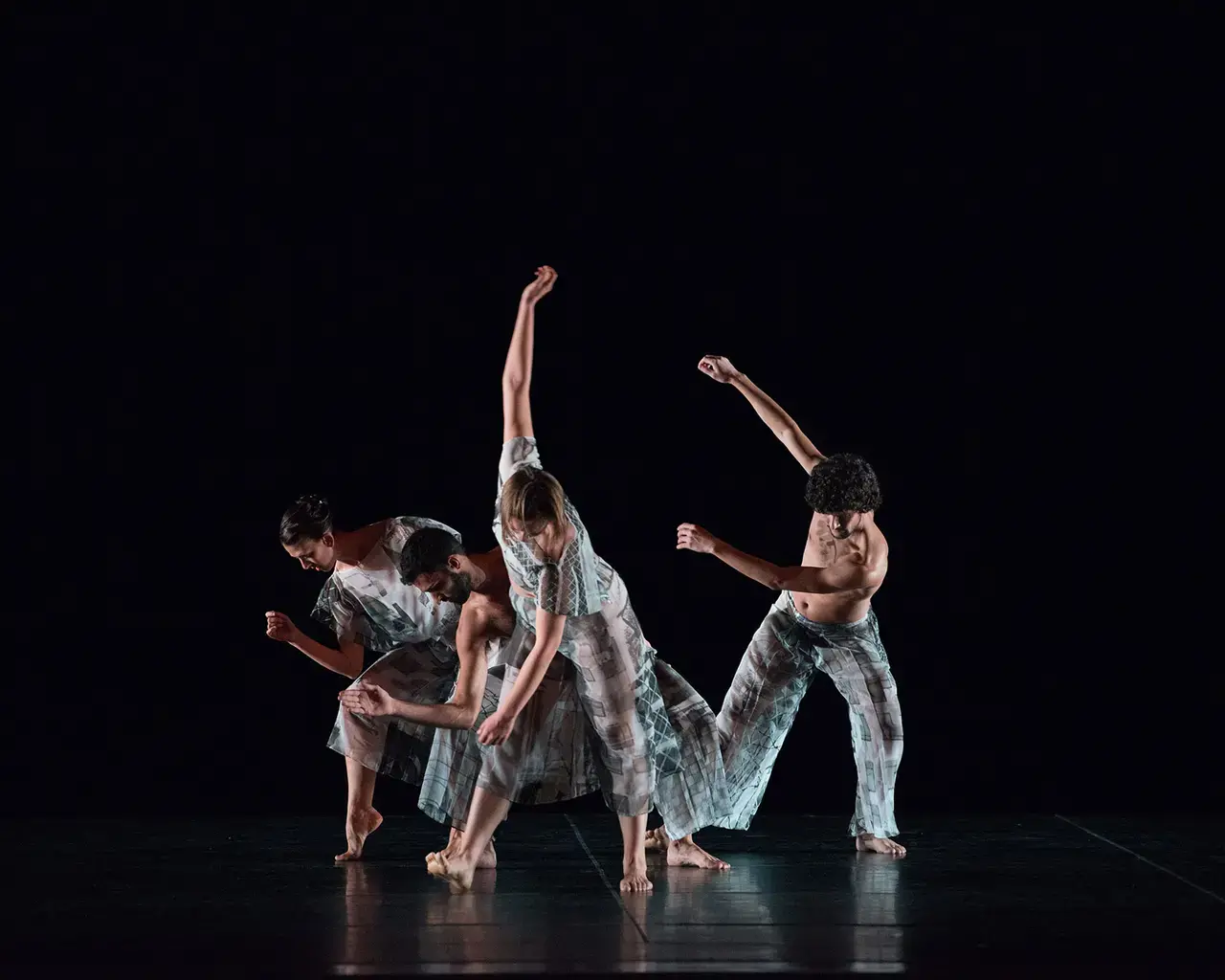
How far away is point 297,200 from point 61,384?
3.32 ft

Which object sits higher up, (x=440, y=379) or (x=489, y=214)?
(x=489, y=214)

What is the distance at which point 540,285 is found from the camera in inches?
198

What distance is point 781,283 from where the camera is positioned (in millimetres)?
6648

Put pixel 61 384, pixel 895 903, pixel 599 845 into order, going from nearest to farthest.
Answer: pixel 895 903 < pixel 599 845 < pixel 61 384

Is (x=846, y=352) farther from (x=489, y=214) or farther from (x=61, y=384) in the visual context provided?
(x=61, y=384)

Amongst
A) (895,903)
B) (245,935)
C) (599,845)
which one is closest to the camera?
(245,935)

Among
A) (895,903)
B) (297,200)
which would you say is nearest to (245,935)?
(895,903)

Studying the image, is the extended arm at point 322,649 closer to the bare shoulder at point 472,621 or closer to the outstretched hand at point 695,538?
the bare shoulder at point 472,621

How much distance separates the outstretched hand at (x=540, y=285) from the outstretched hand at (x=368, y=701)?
1096mm

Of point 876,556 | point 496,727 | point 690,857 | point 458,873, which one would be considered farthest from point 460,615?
point 876,556

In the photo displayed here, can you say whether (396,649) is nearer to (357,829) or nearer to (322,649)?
(322,649)

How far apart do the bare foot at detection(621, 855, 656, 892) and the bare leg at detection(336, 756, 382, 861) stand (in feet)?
2.75

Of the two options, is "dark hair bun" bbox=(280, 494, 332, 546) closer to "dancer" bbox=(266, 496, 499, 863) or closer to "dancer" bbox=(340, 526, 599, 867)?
"dancer" bbox=(266, 496, 499, 863)

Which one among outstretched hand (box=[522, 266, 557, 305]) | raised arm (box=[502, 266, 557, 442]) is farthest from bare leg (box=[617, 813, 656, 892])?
outstretched hand (box=[522, 266, 557, 305])
